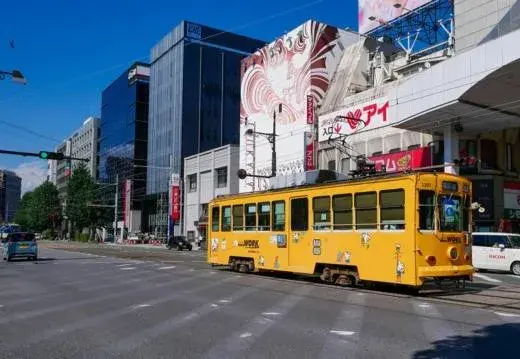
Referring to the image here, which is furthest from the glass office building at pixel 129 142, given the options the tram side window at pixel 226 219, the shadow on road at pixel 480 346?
the shadow on road at pixel 480 346

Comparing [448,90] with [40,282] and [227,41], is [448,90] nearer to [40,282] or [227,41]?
[40,282]

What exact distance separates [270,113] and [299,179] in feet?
134

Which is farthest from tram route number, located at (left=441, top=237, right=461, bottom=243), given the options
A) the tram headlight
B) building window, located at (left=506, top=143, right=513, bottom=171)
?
building window, located at (left=506, top=143, right=513, bottom=171)

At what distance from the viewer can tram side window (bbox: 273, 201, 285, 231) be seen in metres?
19.8

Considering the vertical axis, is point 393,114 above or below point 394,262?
above

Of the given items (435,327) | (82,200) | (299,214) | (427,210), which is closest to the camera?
(435,327)

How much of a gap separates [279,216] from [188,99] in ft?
218

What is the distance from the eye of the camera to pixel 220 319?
10891 mm

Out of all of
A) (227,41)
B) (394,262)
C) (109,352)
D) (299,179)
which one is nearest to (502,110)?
(299,179)

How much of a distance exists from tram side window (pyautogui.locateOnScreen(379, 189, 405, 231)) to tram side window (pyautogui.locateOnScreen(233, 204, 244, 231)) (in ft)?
25.0

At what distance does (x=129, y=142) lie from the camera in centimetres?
10044

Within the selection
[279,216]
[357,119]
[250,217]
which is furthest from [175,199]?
[279,216]

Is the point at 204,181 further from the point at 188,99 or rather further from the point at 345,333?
the point at 345,333

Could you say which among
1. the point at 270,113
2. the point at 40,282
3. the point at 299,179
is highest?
the point at 270,113
